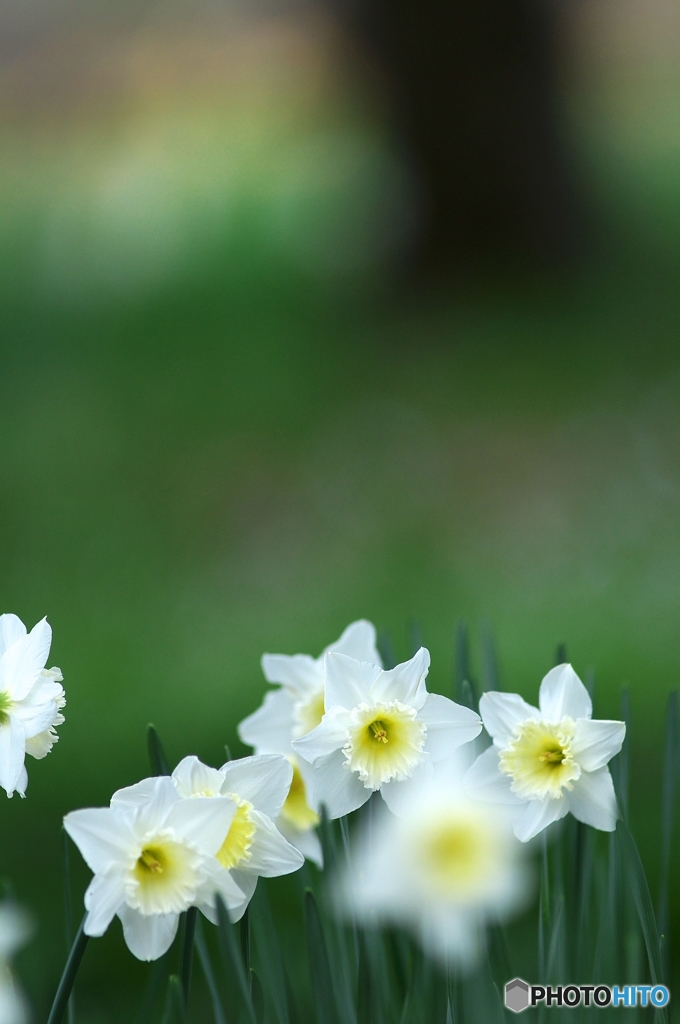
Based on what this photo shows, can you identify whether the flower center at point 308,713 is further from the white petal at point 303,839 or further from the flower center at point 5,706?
the flower center at point 5,706

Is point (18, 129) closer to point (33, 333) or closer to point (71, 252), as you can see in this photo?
point (71, 252)

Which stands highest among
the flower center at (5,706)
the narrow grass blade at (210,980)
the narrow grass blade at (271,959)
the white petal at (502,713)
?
the flower center at (5,706)

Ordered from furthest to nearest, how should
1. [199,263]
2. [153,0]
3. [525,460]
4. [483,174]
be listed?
[153,0]
[199,263]
[483,174]
[525,460]

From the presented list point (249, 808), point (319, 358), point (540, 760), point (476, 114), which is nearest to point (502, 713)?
point (540, 760)

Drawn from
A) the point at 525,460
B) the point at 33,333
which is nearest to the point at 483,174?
the point at 525,460

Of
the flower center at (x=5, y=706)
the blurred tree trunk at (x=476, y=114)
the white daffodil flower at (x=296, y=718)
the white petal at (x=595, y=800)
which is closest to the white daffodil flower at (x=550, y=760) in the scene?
the white petal at (x=595, y=800)

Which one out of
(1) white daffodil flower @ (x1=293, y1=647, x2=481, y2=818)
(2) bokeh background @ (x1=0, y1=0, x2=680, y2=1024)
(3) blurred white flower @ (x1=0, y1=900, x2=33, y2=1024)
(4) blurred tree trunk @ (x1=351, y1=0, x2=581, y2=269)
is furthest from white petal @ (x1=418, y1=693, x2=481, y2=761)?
(4) blurred tree trunk @ (x1=351, y1=0, x2=581, y2=269)
